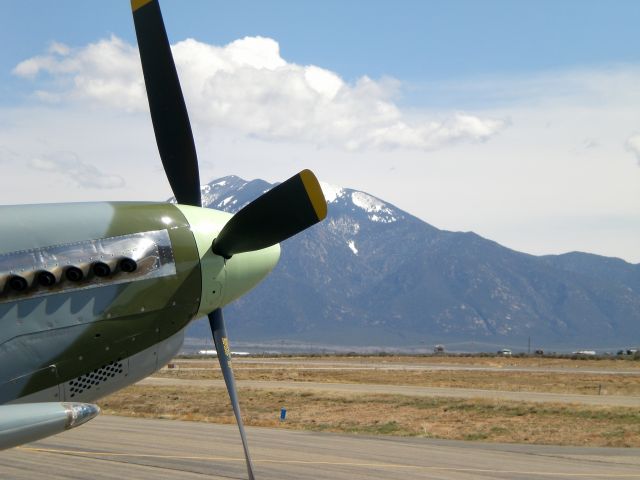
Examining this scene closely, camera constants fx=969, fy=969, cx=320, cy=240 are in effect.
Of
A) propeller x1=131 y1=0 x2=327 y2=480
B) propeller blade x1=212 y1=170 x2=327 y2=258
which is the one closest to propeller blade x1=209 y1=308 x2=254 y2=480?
propeller x1=131 y1=0 x2=327 y2=480

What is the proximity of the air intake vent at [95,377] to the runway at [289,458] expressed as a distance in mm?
8174

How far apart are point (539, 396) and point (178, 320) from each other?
135 feet

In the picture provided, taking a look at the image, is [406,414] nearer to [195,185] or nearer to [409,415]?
[409,415]

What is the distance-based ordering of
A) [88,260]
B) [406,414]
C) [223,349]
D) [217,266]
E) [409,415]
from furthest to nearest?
[406,414], [409,415], [223,349], [217,266], [88,260]

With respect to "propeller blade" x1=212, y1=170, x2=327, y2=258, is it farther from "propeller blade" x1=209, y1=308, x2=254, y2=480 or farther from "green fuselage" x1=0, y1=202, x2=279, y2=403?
"propeller blade" x1=209, y1=308, x2=254, y2=480

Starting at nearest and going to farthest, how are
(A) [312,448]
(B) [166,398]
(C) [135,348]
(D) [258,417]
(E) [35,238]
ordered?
1. (E) [35,238]
2. (C) [135,348]
3. (A) [312,448]
4. (D) [258,417]
5. (B) [166,398]

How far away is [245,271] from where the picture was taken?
1296cm

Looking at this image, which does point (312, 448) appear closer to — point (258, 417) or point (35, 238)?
point (258, 417)

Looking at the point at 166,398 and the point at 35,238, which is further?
the point at 166,398

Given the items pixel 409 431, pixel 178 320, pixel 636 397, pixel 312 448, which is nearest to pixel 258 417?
pixel 409 431

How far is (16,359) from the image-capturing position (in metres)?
10.5

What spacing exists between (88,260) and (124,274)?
475 millimetres

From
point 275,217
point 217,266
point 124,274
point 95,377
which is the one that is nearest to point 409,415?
point 217,266

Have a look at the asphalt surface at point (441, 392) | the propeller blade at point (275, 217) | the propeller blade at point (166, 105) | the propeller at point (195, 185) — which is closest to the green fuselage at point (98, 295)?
the propeller blade at point (275, 217)
